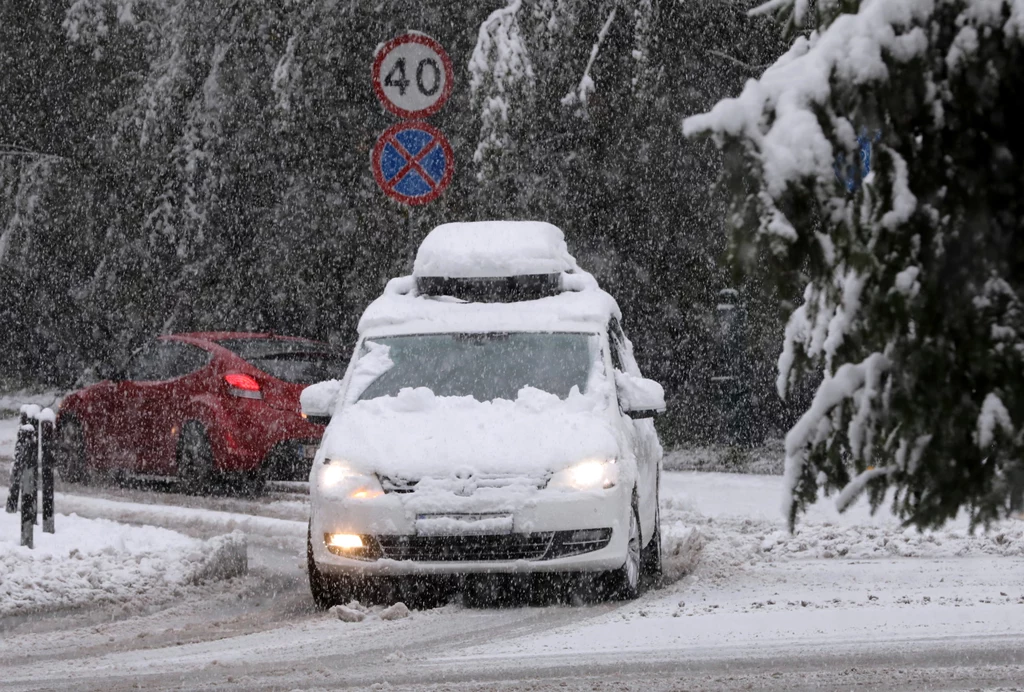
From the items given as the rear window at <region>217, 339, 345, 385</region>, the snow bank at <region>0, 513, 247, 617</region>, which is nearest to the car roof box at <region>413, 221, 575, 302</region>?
the snow bank at <region>0, 513, 247, 617</region>

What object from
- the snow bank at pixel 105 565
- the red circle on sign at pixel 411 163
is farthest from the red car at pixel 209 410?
the snow bank at pixel 105 565

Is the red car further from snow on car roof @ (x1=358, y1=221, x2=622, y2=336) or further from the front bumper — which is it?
the front bumper

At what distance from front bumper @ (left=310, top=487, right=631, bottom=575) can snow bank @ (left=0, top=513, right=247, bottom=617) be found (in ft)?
5.34

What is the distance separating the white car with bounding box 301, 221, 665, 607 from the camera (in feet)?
27.2

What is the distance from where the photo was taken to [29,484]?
10258mm

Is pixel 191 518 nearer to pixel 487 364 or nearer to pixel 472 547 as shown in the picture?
pixel 487 364

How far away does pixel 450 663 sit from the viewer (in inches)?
275

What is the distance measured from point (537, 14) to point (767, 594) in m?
7.31

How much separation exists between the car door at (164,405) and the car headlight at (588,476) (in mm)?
6824

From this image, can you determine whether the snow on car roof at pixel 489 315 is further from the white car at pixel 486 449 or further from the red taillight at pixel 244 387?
the red taillight at pixel 244 387

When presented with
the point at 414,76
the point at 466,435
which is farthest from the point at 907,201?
the point at 414,76

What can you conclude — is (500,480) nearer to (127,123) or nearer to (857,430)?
(857,430)

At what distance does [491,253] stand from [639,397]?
183 cm

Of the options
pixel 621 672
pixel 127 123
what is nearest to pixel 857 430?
pixel 621 672
